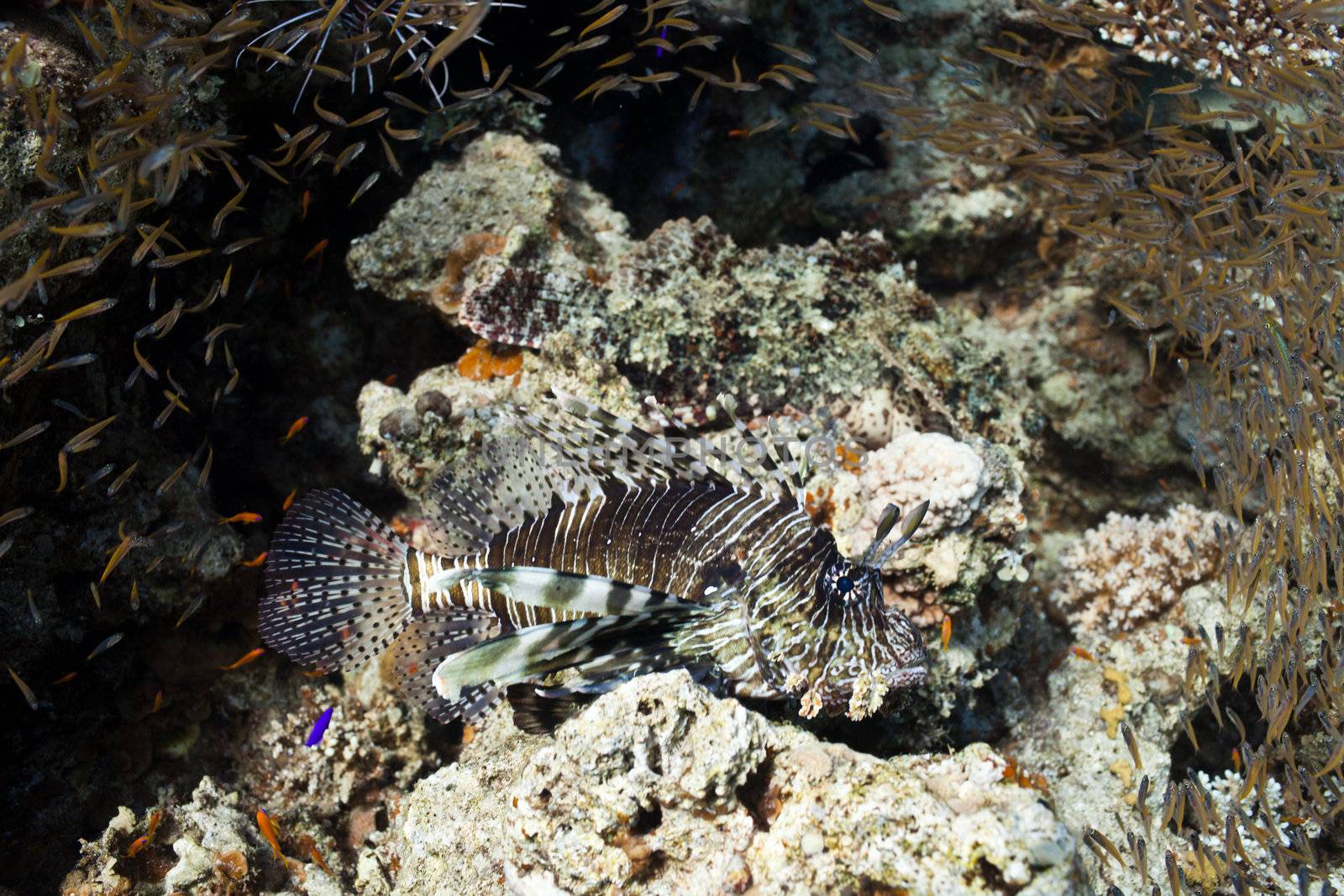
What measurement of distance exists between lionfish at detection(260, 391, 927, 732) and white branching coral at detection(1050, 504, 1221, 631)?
2635 millimetres

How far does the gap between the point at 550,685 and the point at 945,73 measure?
5296 millimetres

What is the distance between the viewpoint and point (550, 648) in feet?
7.67

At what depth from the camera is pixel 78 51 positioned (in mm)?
3113

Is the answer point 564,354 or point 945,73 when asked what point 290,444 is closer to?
point 564,354

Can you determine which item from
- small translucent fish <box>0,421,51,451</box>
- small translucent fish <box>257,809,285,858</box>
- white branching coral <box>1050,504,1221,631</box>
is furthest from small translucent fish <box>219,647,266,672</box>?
white branching coral <box>1050,504,1221,631</box>

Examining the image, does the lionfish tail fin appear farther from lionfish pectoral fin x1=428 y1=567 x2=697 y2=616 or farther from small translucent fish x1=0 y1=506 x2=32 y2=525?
lionfish pectoral fin x1=428 y1=567 x2=697 y2=616

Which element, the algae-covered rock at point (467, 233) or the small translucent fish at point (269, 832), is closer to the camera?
the small translucent fish at point (269, 832)

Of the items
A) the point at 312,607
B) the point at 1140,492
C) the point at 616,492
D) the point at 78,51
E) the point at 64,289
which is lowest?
the point at 1140,492

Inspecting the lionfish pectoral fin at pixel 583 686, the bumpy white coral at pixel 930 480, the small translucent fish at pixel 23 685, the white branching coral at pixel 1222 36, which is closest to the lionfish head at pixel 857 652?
the lionfish pectoral fin at pixel 583 686

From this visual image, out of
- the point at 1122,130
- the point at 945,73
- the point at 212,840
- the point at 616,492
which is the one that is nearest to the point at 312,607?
the point at 212,840

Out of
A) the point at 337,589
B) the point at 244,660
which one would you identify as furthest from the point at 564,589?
the point at 244,660

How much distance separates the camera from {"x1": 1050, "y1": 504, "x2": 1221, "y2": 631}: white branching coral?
15.4 ft

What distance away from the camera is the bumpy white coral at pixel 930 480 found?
3469 mm

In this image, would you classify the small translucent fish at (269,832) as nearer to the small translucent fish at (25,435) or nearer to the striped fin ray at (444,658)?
the striped fin ray at (444,658)
